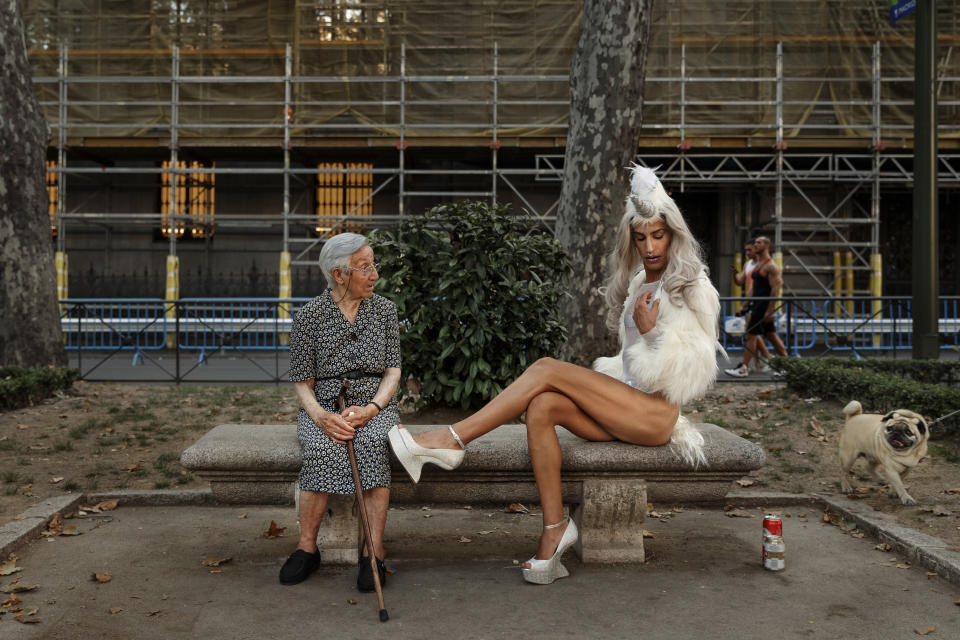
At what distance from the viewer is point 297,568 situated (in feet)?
12.9

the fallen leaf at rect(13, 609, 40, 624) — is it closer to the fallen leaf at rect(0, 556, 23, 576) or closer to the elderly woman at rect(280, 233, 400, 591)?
the fallen leaf at rect(0, 556, 23, 576)

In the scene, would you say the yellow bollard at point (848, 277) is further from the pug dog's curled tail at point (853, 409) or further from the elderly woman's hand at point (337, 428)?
the elderly woman's hand at point (337, 428)

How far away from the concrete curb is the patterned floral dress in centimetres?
174

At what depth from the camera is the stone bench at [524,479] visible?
13.5 feet

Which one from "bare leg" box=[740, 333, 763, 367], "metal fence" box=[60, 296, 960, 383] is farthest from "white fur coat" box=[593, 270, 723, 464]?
"metal fence" box=[60, 296, 960, 383]

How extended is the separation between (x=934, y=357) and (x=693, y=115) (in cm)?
1041

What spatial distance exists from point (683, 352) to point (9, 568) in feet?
11.3

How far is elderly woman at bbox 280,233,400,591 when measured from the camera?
3914mm

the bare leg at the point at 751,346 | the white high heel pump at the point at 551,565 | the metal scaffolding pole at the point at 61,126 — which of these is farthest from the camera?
the metal scaffolding pole at the point at 61,126

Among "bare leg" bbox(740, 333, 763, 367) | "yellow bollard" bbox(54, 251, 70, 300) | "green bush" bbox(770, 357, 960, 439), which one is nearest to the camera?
"green bush" bbox(770, 357, 960, 439)

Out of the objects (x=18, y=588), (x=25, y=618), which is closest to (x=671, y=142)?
(x=18, y=588)

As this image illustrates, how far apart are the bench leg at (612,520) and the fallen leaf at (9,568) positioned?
2809mm

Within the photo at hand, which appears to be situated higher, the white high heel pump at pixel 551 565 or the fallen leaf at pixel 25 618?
the white high heel pump at pixel 551 565

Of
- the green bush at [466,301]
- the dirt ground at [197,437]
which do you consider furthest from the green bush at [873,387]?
the green bush at [466,301]
